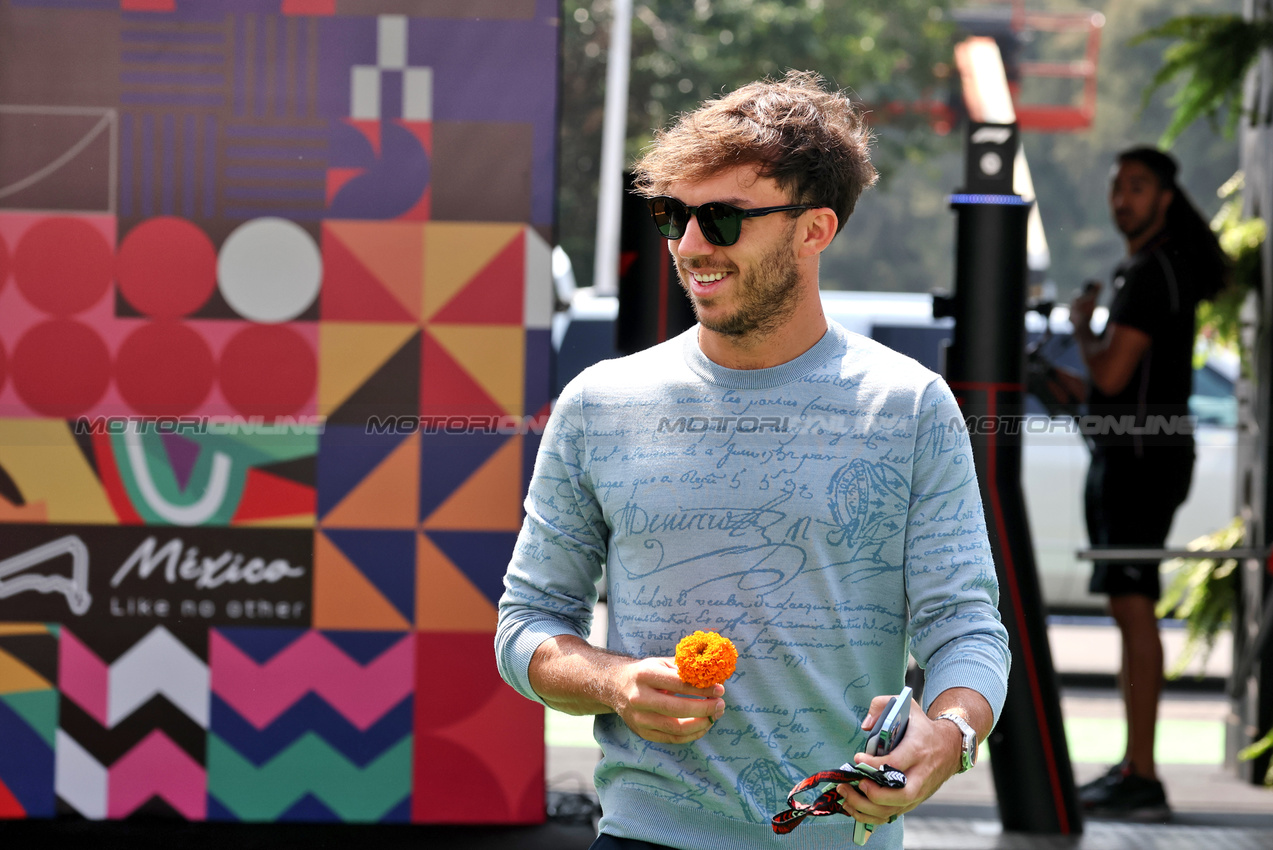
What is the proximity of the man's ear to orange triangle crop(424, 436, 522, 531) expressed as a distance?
2.15 meters

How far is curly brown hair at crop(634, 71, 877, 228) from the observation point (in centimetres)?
191

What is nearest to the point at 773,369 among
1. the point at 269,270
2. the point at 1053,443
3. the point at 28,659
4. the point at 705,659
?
the point at 705,659

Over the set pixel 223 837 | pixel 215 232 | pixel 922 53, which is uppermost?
pixel 922 53

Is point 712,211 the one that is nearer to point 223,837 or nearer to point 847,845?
point 847,845

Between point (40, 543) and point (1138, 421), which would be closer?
point (40, 543)

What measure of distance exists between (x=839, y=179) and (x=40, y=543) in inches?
118

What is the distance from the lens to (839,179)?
6.47 ft

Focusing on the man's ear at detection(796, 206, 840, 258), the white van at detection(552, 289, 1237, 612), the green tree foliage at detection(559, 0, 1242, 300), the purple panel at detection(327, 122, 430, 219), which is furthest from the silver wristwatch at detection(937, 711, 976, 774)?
the green tree foliage at detection(559, 0, 1242, 300)

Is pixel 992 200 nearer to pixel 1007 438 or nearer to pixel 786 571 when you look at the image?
pixel 1007 438

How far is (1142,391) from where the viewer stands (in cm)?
491

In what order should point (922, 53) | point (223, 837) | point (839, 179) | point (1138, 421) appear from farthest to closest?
point (922, 53) < point (1138, 421) < point (223, 837) < point (839, 179)

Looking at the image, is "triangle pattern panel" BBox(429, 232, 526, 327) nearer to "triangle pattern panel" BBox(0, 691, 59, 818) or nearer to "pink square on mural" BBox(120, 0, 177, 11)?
"pink square on mural" BBox(120, 0, 177, 11)

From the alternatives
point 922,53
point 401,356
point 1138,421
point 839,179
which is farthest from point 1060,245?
point 839,179

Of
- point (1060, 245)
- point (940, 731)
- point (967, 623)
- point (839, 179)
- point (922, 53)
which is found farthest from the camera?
point (1060, 245)
